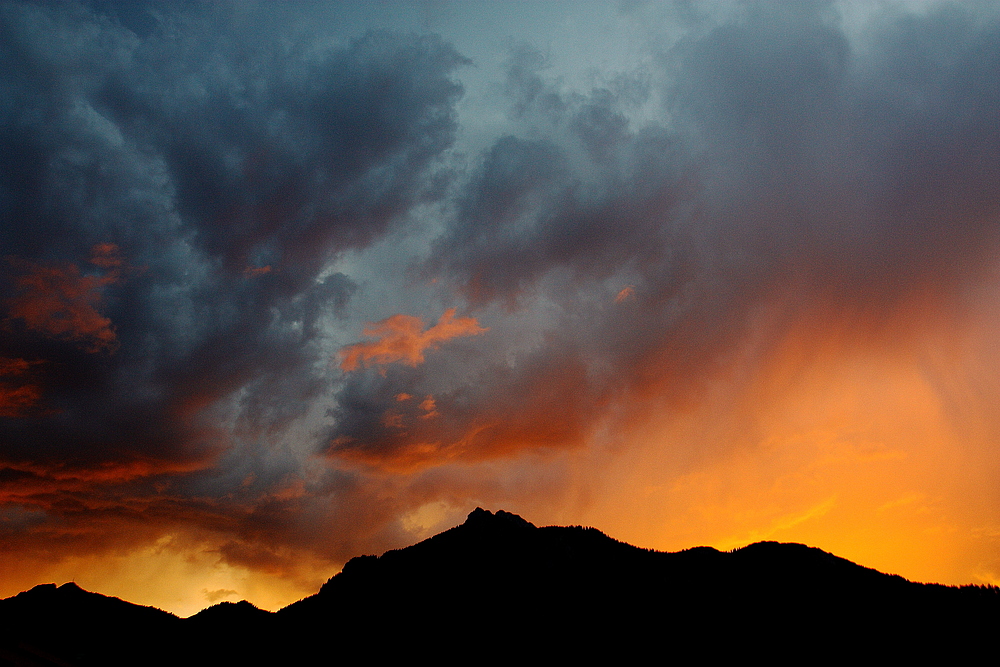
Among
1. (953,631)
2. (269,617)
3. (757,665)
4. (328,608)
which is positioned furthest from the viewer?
(269,617)

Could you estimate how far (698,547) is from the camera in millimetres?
115625

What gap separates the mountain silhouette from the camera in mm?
82812

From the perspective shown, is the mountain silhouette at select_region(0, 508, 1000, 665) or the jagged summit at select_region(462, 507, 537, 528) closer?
the mountain silhouette at select_region(0, 508, 1000, 665)

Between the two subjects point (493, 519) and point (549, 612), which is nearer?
point (549, 612)

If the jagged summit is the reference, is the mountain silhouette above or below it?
below

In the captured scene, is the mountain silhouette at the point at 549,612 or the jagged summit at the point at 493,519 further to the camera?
the jagged summit at the point at 493,519

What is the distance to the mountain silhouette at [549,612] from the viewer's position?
3260 inches

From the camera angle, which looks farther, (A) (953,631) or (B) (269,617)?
(B) (269,617)

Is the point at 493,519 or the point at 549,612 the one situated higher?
the point at 493,519

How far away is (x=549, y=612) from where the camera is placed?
10275 centimetres

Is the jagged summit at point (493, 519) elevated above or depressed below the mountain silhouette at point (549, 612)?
above

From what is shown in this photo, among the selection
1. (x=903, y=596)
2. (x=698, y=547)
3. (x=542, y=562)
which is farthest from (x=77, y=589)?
(x=903, y=596)

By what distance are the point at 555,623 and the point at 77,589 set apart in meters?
121

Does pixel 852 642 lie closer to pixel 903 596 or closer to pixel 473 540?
pixel 903 596
